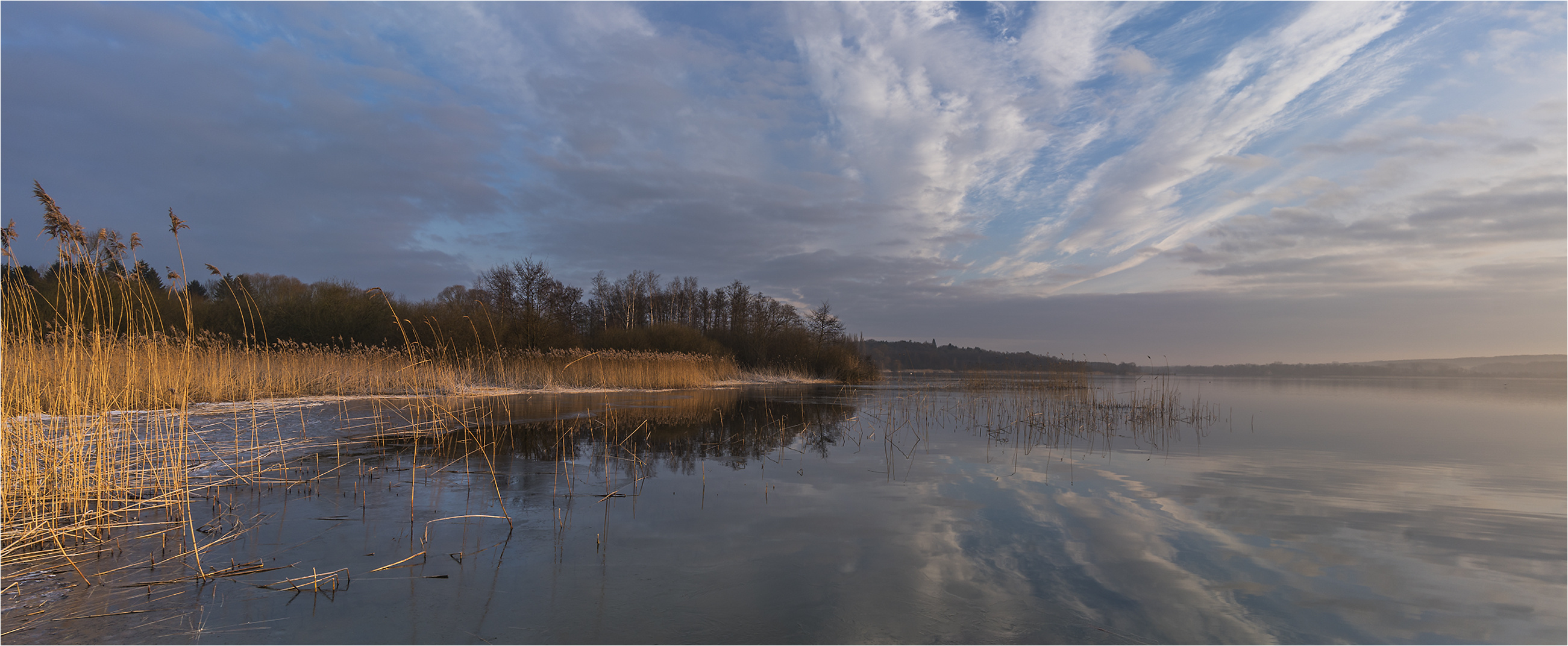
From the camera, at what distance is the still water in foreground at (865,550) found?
2.85 meters

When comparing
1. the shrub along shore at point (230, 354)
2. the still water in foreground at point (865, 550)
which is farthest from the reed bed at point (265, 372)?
the still water in foreground at point (865, 550)

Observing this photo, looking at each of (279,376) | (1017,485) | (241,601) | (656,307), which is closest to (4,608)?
(241,601)

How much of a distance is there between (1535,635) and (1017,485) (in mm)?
3429

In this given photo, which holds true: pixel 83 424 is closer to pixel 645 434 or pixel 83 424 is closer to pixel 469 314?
pixel 645 434

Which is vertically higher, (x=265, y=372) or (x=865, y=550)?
(x=265, y=372)

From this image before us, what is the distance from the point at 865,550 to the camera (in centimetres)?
399

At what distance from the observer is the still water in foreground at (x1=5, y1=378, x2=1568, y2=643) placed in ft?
9.36

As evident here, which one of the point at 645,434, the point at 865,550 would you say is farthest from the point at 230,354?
the point at 865,550

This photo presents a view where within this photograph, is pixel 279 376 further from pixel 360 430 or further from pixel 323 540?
pixel 323 540

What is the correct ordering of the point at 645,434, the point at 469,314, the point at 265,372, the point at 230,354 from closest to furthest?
1. the point at 645,434
2. the point at 230,354
3. the point at 265,372
4. the point at 469,314

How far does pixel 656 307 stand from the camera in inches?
2058

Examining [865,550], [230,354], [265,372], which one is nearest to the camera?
[865,550]

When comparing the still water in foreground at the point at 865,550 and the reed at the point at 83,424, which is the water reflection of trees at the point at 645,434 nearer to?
the still water in foreground at the point at 865,550

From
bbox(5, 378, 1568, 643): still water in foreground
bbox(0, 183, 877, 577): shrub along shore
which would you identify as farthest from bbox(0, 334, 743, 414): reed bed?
bbox(5, 378, 1568, 643): still water in foreground
